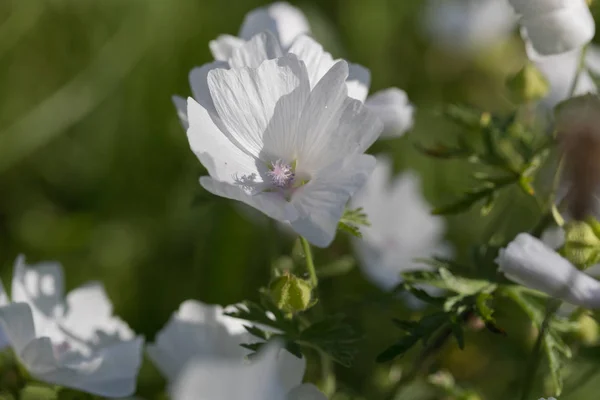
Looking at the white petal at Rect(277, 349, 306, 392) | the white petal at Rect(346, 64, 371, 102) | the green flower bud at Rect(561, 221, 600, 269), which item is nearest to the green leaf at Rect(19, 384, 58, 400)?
the white petal at Rect(277, 349, 306, 392)

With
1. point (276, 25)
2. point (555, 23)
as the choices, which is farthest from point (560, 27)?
point (276, 25)

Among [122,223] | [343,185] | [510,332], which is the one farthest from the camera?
[122,223]

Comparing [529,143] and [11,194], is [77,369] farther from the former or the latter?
[11,194]

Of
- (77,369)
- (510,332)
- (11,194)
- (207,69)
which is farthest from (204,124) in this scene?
(11,194)

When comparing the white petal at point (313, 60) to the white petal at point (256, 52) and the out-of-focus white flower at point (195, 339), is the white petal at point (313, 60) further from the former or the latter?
the out-of-focus white flower at point (195, 339)

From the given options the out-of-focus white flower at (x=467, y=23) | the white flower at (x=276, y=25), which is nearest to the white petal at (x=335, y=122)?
the white flower at (x=276, y=25)

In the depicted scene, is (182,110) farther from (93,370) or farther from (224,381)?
(224,381)
